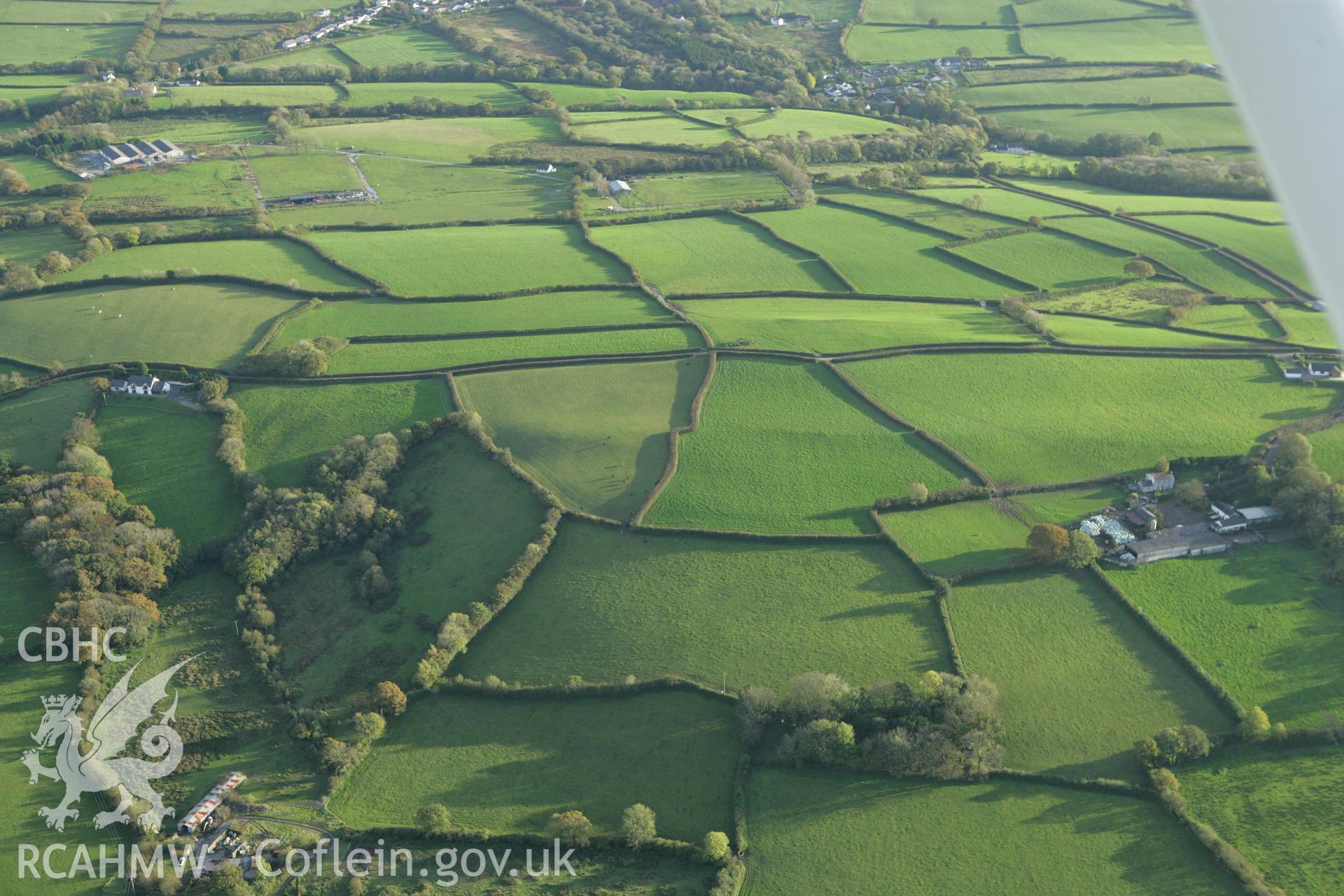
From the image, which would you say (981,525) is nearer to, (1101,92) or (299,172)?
(299,172)

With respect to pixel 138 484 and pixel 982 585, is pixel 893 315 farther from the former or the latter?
pixel 138 484

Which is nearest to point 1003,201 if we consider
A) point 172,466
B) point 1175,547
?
point 1175,547

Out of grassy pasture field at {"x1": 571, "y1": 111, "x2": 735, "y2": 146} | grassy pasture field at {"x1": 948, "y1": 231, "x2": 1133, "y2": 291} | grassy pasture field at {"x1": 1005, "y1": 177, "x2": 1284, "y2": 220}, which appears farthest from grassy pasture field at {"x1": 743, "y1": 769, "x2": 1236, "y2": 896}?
grassy pasture field at {"x1": 571, "y1": 111, "x2": 735, "y2": 146}

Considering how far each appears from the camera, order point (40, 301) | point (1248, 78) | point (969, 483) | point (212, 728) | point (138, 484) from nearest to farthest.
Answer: point (1248, 78) → point (212, 728) → point (969, 483) → point (138, 484) → point (40, 301)

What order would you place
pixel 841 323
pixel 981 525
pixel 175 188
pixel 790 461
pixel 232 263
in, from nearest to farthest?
pixel 981 525
pixel 790 461
pixel 841 323
pixel 232 263
pixel 175 188

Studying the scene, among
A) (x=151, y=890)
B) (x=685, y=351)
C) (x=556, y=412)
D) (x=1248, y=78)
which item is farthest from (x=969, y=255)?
(x=1248, y=78)

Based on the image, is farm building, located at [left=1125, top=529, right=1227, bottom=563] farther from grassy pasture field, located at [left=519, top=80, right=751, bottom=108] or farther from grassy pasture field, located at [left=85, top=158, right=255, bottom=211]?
grassy pasture field, located at [left=519, top=80, right=751, bottom=108]

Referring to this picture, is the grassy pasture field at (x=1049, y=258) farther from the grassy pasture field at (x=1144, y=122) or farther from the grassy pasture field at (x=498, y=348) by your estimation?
the grassy pasture field at (x=1144, y=122)
